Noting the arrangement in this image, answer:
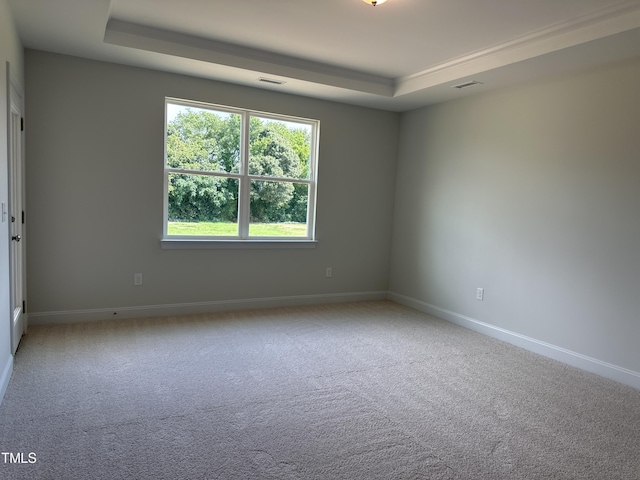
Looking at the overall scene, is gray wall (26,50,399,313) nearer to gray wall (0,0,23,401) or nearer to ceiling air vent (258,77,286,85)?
ceiling air vent (258,77,286,85)

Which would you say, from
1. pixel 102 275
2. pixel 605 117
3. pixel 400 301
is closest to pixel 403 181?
pixel 400 301

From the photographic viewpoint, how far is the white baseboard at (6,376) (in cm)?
256

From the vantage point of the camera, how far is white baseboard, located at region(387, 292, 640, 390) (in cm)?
329

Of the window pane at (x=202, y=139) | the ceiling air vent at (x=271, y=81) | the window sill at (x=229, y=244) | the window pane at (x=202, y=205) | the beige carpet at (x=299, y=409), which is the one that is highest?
the ceiling air vent at (x=271, y=81)

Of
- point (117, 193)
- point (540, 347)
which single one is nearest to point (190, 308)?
point (117, 193)

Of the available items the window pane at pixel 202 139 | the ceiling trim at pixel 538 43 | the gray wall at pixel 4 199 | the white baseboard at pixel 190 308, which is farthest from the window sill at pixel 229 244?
the ceiling trim at pixel 538 43

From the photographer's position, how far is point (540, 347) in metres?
3.86

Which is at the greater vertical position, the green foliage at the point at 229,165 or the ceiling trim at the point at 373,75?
the ceiling trim at the point at 373,75

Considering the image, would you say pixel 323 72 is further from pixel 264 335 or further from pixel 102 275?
pixel 102 275

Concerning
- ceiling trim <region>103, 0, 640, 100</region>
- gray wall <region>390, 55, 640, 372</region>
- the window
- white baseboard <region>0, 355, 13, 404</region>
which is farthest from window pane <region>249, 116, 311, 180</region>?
white baseboard <region>0, 355, 13, 404</region>

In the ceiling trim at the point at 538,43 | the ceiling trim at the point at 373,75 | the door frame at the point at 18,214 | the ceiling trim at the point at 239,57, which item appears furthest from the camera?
the ceiling trim at the point at 239,57

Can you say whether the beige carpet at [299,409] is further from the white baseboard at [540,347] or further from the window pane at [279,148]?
the window pane at [279,148]

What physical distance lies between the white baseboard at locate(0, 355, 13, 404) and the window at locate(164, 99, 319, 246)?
73.7 inches

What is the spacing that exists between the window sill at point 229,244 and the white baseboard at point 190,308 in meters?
0.60
